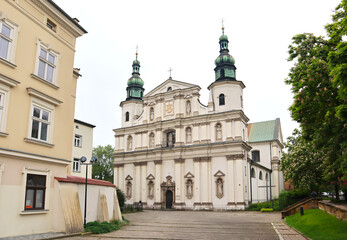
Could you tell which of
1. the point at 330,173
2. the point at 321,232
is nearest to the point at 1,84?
the point at 321,232

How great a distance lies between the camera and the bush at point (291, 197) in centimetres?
3181

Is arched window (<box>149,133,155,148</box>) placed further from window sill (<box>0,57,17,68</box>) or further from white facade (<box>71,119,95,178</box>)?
window sill (<box>0,57,17,68</box>)

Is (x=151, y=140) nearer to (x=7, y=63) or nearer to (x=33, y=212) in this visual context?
(x=33, y=212)

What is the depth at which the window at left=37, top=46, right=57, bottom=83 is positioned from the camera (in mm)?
14883

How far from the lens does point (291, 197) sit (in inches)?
1288

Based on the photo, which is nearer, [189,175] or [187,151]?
[189,175]

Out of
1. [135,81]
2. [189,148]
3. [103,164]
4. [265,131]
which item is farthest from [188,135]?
[103,164]

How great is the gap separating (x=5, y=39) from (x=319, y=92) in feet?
43.8

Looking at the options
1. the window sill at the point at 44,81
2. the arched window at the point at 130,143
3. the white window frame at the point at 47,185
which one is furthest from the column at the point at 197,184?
the window sill at the point at 44,81

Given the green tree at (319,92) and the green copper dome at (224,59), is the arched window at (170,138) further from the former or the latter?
the green tree at (319,92)

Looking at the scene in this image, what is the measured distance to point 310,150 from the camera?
1192 inches

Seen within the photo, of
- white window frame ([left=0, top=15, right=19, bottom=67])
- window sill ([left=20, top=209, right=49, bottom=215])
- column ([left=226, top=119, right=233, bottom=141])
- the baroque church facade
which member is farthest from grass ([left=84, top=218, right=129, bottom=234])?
column ([left=226, top=119, right=233, bottom=141])

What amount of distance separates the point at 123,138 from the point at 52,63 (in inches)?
1239

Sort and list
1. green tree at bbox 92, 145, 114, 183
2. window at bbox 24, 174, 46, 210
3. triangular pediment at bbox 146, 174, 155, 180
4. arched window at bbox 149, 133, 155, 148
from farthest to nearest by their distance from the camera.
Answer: green tree at bbox 92, 145, 114, 183
arched window at bbox 149, 133, 155, 148
triangular pediment at bbox 146, 174, 155, 180
window at bbox 24, 174, 46, 210
